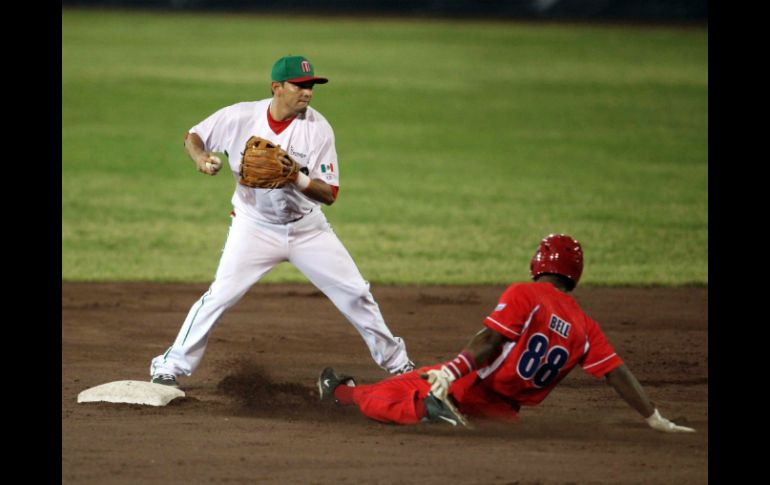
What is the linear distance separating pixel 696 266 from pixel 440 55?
18.3m

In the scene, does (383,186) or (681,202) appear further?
(383,186)

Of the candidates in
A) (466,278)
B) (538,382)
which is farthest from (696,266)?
(538,382)

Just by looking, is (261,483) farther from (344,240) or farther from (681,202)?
(681,202)

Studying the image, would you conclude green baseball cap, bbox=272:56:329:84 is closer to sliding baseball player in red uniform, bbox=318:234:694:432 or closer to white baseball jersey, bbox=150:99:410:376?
white baseball jersey, bbox=150:99:410:376

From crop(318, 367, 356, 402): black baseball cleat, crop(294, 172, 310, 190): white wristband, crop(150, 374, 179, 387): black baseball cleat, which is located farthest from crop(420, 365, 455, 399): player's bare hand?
crop(150, 374, 179, 387): black baseball cleat

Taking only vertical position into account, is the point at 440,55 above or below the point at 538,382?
above

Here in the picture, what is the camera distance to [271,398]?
7.14 meters

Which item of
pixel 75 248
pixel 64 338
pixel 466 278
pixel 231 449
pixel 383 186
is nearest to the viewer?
pixel 231 449

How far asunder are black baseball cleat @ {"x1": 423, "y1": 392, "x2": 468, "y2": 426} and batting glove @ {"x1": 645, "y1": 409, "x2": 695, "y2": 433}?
100cm

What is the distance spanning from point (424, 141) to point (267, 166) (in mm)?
13454

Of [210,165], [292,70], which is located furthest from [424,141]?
[210,165]

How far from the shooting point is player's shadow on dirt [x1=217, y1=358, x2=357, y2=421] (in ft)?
22.3

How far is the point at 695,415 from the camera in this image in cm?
688

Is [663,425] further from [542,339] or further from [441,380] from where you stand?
[441,380]
